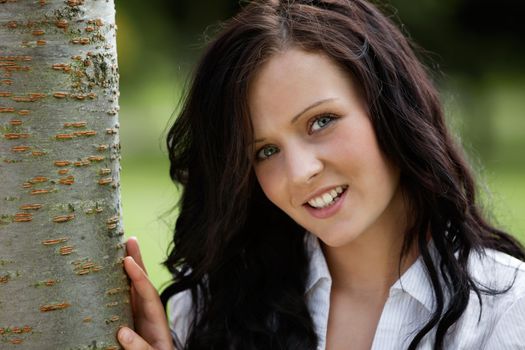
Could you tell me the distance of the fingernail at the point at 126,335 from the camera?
2.00 m

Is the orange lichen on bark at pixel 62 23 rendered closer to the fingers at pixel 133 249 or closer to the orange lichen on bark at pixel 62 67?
the orange lichen on bark at pixel 62 67

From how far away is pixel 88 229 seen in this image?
190 cm

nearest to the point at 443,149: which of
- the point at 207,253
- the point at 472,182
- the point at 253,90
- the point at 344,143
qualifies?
the point at 472,182

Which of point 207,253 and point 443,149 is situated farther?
point 207,253

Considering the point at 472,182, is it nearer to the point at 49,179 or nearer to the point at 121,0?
the point at 49,179

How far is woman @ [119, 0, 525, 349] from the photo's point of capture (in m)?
2.25

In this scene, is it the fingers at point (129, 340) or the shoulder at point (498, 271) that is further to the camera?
the shoulder at point (498, 271)

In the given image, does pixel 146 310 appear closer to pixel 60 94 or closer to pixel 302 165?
pixel 302 165

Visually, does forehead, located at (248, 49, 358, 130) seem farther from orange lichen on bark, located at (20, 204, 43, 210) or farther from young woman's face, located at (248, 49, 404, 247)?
orange lichen on bark, located at (20, 204, 43, 210)

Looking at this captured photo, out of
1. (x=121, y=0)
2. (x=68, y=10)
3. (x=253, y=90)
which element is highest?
(x=68, y=10)

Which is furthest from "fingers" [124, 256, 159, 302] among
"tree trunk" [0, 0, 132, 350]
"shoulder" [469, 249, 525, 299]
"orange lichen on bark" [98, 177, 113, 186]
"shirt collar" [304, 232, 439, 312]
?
"shoulder" [469, 249, 525, 299]

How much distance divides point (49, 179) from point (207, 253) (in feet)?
2.80

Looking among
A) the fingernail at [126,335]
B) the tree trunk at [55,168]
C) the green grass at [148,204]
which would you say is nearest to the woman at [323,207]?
the fingernail at [126,335]

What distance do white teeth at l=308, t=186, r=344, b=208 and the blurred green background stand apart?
665cm
